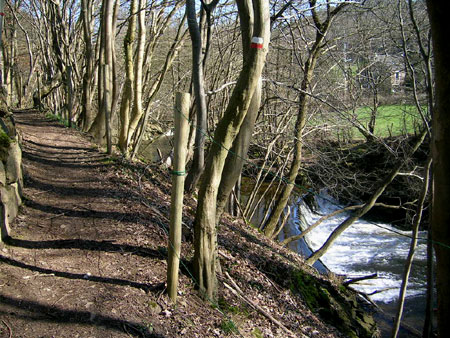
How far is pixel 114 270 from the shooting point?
3947mm

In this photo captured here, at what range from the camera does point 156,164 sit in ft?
28.8

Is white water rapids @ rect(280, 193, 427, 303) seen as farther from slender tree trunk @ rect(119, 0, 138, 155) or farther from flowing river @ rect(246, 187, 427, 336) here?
slender tree trunk @ rect(119, 0, 138, 155)

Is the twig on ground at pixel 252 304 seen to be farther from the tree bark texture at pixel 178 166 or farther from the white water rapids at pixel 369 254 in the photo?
the white water rapids at pixel 369 254

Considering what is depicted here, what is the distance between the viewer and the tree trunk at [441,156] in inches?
90.4

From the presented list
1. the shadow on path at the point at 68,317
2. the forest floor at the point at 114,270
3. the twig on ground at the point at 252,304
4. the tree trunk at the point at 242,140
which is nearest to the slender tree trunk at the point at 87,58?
the forest floor at the point at 114,270

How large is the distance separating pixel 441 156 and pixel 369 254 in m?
10.7

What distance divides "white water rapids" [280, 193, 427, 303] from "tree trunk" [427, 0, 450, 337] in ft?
24.6

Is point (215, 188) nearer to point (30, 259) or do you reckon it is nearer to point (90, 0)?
point (30, 259)

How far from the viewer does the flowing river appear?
9.52 metres

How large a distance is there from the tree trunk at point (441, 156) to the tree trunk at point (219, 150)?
156 cm

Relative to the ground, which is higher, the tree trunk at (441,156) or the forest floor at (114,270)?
the tree trunk at (441,156)

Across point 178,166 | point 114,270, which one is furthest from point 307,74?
point 114,270

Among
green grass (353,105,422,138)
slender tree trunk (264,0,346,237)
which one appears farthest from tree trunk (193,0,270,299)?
green grass (353,105,422,138)

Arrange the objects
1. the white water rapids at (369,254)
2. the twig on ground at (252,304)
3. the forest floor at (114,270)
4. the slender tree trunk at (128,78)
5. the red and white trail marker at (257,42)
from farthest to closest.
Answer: the white water rapids at (369,254) < the slender tree trunk at (128,78) < the twig on ground at (252,304) < the red and white trail marker at (257,42) < the forest floor at (114,270)
